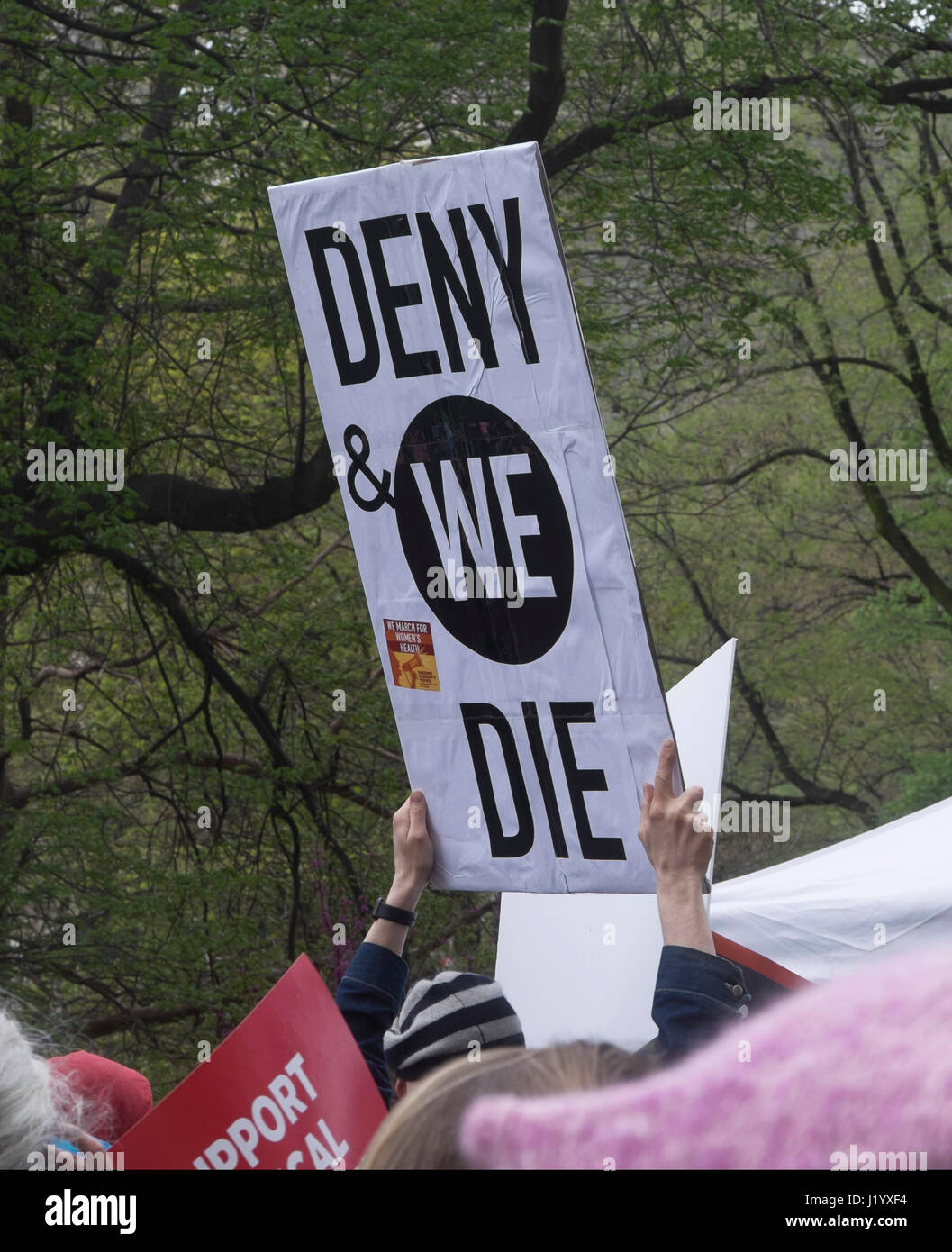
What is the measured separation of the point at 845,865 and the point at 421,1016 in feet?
10.9

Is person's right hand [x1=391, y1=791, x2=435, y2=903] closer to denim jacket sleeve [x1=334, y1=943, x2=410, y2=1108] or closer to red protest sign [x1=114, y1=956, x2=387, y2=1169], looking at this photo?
denim jacket sleeve [x1=334, y1=943, x2=410, y2=1108]

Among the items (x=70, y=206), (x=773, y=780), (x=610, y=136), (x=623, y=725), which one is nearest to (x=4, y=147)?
(x=70, y=206)

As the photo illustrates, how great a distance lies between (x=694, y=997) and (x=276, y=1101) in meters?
0.51

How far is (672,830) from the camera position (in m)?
1.87

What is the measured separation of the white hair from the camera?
1.36 metres

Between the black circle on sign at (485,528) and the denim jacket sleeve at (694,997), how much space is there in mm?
751

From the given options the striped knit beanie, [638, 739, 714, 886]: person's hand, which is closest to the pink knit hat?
[638, 739, 714, 886]: person's hand

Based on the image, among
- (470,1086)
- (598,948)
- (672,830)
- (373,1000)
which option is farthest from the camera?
(598,948)

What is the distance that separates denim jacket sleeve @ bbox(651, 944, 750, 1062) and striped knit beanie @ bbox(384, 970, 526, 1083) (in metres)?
0.52

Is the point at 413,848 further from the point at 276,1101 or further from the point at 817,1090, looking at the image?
the point at 817,1090

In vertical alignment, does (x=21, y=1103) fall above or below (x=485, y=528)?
below

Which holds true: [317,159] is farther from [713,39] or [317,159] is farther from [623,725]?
[623,725]

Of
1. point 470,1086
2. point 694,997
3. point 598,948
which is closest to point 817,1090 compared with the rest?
point 470,1086

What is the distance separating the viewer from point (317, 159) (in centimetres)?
580
